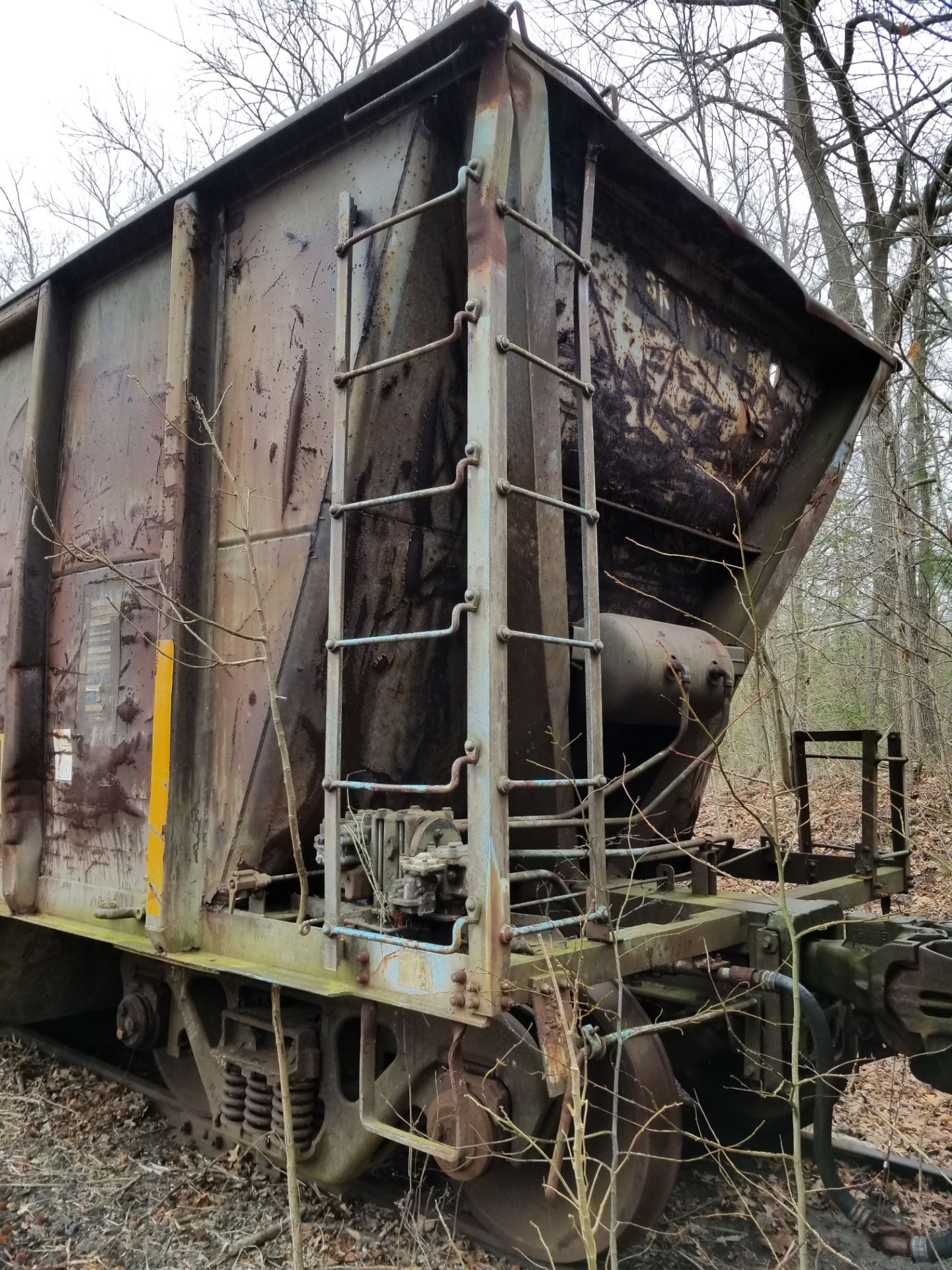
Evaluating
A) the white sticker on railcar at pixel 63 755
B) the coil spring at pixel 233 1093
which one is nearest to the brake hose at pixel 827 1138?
the coil spring at pixel 233 1093

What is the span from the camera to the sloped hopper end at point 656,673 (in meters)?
3.61

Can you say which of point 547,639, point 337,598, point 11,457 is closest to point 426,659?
point 337,598

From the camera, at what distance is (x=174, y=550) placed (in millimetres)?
3549

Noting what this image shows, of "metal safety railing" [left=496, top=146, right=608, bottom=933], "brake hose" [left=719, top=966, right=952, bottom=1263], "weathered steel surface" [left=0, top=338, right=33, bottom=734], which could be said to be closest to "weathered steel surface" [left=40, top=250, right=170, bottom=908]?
"weathered steel surface" [left=0, top=338, right=33, bottom=734]

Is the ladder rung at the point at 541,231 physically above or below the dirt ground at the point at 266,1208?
above

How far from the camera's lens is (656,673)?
3682 millimetres

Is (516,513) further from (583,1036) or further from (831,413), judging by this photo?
(831,413)

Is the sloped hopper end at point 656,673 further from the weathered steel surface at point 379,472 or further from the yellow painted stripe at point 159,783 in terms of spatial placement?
the yellow painted stripe at point 159,783

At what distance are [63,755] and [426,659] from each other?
1877mm

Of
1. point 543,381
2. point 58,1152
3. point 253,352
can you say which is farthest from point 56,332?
point 58,1152

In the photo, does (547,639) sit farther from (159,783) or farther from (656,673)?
(159,783)

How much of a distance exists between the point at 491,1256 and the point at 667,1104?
0.94 m

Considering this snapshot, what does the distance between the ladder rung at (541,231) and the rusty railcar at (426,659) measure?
16 mm

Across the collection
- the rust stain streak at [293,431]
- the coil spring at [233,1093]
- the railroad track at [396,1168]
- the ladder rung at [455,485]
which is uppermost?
the rust stain streak at [293,431]
